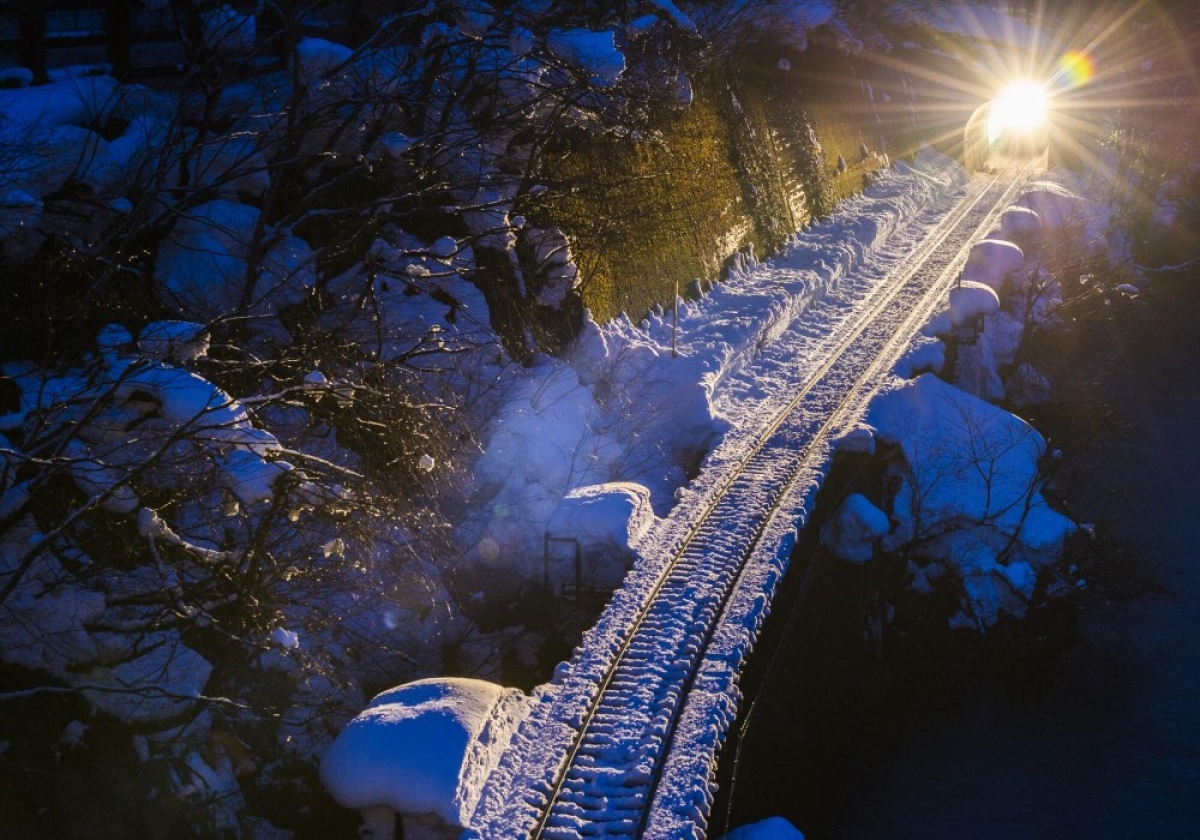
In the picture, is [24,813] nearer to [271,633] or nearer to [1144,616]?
[271,633]

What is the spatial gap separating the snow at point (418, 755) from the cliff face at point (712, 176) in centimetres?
806

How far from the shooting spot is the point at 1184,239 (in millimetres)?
37594

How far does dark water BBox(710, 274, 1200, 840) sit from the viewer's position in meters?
13.1

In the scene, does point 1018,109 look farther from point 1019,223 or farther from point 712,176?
point 712,176

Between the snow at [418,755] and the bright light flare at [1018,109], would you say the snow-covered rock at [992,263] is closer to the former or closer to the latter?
the snow at [418,755]

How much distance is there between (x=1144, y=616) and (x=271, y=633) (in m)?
14.1

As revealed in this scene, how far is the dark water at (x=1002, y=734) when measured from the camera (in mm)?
13141

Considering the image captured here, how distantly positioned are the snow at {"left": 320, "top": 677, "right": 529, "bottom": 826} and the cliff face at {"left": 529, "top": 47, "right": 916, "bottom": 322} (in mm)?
8055

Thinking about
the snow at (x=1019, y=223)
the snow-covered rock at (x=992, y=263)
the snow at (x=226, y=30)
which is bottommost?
the snow at (x=226, y=30)

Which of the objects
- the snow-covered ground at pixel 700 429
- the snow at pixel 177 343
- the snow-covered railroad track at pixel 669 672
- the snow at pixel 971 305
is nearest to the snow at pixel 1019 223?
the snow-covered ground at pixel 700 429

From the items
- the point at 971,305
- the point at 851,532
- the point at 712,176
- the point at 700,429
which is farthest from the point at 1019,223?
the point at 851,532

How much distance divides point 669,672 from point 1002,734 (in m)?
6.96

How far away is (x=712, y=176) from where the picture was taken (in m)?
24.6

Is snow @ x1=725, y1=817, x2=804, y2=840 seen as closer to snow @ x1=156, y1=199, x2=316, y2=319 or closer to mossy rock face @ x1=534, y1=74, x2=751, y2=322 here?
snow @ x1=156, y1=199, x2=316, y2=319
